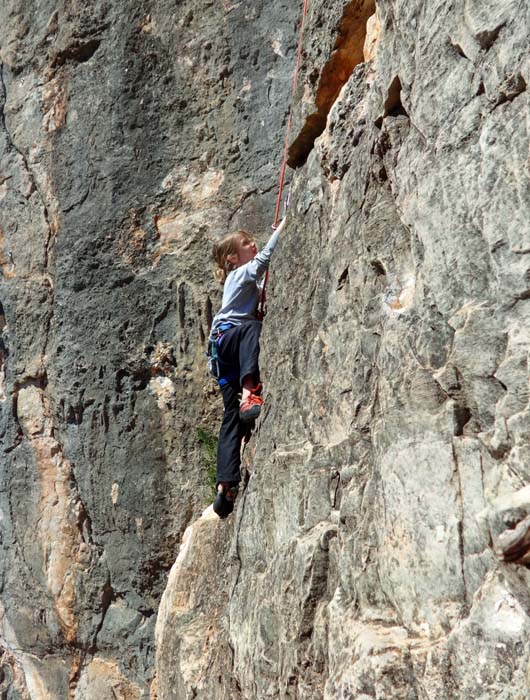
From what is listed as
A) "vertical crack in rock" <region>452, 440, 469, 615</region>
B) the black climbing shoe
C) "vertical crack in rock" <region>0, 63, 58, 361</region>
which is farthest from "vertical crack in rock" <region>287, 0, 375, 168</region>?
"vertical crack in rock" <region>0, 63, 58, 361</region>

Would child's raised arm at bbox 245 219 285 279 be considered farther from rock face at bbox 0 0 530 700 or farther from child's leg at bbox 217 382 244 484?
child's leg at bbox 217 382 244 484

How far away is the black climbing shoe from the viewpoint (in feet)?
15.0

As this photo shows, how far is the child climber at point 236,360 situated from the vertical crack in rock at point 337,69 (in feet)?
1.49

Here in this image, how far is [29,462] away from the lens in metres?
6.50

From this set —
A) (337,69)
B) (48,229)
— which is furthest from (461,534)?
(48,229)

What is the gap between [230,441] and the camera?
182 inches

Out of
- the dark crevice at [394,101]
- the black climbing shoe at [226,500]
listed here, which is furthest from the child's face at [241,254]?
the dark crevice at [394,101]

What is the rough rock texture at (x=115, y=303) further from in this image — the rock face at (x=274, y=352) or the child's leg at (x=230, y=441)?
the child's leg at (x=230, y=441)

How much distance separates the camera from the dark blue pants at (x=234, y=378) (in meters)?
4.52

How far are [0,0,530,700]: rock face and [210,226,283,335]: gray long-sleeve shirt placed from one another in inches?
10.1

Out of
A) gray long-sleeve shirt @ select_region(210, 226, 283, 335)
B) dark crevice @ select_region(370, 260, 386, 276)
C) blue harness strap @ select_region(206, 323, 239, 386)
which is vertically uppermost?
dark crevice @ select_region(370, 260, 386, 276)

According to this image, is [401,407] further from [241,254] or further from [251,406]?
[241,254]

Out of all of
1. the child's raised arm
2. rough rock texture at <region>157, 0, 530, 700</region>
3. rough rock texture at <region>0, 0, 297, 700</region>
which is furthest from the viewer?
rough rock texture at <region>0, 0, 297, 700</region>

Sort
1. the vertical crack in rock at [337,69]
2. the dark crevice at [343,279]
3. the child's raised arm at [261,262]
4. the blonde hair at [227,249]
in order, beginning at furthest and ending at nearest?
1. the blonde hair at [227,249]
2. the child's raised arm at [261,262]
3. the vertical crack in rock at [337,69]
4. the dark crevice at [343,279]
